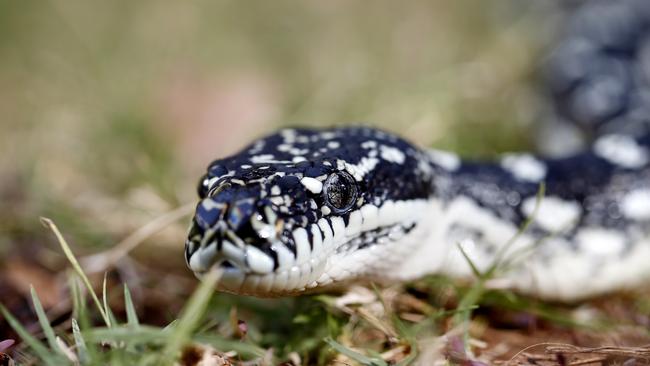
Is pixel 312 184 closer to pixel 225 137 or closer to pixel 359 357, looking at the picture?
pixel 359 357

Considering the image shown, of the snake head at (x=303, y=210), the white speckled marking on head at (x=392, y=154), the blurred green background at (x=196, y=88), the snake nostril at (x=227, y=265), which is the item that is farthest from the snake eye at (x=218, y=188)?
the blurred green background at (x=196, y=88)

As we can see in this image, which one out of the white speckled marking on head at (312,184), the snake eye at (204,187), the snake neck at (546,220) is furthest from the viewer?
the snake neck at (546,220)

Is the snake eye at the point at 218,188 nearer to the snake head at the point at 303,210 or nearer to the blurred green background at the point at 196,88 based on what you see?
the snake head at the point at 303,210

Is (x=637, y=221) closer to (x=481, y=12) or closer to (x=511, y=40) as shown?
(x=511, y=40)

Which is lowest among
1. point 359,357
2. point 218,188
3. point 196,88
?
point 359,357

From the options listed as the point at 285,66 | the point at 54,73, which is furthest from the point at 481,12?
the point at 54,73

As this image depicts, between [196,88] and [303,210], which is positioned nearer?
[303,210]

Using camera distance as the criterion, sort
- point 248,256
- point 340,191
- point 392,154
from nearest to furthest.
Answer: point 248,256 → point 340,191 → point 392,154

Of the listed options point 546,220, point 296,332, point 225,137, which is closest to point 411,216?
point 296,332
